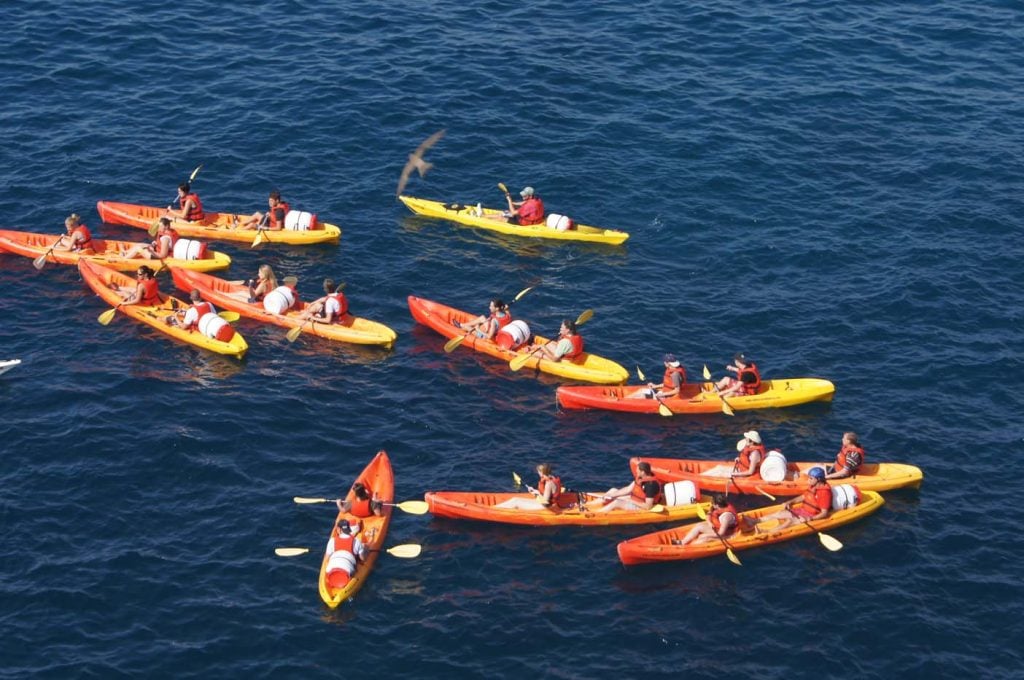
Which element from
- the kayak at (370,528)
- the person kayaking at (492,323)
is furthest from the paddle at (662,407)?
the kayak at (370,528)

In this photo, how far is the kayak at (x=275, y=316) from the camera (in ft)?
174

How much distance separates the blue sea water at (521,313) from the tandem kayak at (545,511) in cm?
63

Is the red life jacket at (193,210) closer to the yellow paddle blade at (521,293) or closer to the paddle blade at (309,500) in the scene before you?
the yellow paddle blade at (521,293)

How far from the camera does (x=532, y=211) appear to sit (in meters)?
60.2

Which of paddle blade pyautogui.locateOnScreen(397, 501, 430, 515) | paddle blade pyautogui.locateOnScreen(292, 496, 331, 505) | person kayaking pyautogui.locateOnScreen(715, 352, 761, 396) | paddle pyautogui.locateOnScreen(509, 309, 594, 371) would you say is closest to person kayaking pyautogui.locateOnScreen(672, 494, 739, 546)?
person kayaking pyautogui.locateOnScreen(715, 352, 761, 396)

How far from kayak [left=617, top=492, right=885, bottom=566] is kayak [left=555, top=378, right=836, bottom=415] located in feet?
19.1

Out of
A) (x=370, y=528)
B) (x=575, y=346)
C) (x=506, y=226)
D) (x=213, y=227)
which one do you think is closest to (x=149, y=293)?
(x=213, y=227)

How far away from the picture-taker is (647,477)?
44.4 meters

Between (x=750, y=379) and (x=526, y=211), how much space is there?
15.4 meters

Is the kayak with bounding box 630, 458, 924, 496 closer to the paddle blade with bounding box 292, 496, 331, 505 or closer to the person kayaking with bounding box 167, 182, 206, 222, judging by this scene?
the paddle blade with bounding box 292, 496, 331, 505

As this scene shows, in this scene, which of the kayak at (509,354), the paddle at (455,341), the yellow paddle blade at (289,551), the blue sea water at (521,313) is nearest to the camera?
the blue sea water at (521,313)

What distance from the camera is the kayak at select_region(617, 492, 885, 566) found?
42219 mm

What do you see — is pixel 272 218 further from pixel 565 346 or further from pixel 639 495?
pixel 639 495

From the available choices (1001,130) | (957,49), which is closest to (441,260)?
(1001,130)
